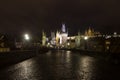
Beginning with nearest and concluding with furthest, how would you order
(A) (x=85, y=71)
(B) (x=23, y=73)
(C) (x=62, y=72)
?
1. (B) (x=23, y=73)
2. (C) (x=62, y=72)
3. (A) (x=85, y=71)

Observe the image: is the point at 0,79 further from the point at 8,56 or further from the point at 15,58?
the point at 15,58

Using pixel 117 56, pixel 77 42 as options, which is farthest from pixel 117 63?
pixel 77 42

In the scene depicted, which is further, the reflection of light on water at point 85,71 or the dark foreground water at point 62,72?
the dark foreground water at point 62,72

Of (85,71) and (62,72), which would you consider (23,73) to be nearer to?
(62,72)

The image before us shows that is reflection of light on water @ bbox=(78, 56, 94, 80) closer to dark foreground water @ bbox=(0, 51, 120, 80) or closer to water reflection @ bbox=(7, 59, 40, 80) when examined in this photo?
dark foreground water @ bbox=(0, 51, 120, 80)

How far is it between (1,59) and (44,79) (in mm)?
14739

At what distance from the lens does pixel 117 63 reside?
1366 inches

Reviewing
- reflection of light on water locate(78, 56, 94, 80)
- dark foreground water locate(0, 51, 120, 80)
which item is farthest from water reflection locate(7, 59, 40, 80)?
reflection of light on water locate(78, 56, 94, 80)

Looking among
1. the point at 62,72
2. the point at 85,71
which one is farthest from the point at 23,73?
the point at 85,71

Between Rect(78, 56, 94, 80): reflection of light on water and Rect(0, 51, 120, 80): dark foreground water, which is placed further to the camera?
Rect(0, 51, 120, 80): dark foreground water

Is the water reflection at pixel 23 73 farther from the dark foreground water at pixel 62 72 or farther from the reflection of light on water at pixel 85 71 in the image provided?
the reflection of light on water at pixel 85 71

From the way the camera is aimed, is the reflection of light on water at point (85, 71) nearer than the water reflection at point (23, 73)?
Yes

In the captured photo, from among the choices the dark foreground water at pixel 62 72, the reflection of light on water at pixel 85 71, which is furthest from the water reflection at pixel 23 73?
the reflection of light on water at pixel 85 71

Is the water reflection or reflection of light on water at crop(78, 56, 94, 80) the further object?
the water reflection
